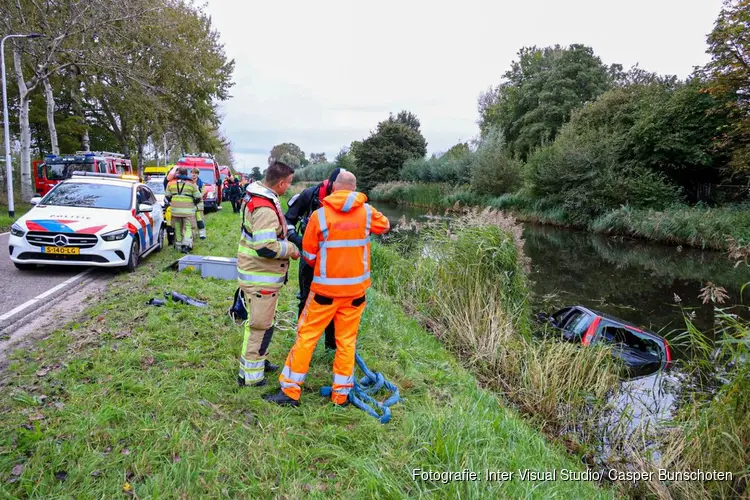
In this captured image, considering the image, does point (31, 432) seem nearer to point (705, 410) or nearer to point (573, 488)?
point (573, 488)

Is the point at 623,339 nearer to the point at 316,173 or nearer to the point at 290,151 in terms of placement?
the point at 316,173

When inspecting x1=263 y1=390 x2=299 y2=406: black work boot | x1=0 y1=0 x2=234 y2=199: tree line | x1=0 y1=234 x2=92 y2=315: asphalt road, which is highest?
x1=0 y1=0 x2=234 y2=199: tree line

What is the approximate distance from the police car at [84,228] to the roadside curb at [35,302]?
14.2 inches

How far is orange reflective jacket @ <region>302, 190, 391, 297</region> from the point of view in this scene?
355 cm

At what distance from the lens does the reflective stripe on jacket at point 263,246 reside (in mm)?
3605

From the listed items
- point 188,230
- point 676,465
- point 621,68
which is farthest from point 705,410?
point 621,68

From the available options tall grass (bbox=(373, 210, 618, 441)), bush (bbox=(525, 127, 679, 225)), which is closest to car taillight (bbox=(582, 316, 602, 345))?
tall grass (bbox=(373, 210, 618, 441))

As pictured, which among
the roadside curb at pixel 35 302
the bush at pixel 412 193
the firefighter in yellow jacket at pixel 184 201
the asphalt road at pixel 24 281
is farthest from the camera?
the bush at pixel 412 193

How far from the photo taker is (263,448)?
9.73 feet

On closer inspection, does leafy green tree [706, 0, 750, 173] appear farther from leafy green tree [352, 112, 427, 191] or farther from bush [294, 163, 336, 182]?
bush [294, 163, 336, 182]

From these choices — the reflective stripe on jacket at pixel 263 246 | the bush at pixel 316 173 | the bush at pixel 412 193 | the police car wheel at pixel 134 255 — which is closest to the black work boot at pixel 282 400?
the reflective stripe on jacket at pixel 263 246

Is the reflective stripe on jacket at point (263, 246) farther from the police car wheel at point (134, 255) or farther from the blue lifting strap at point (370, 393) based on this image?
the police car wheel at point (134, 255)

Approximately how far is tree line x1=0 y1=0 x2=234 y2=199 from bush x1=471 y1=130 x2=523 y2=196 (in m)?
20.2

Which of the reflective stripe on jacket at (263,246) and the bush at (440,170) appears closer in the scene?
the reflective stripe on jacket at (263,246)
